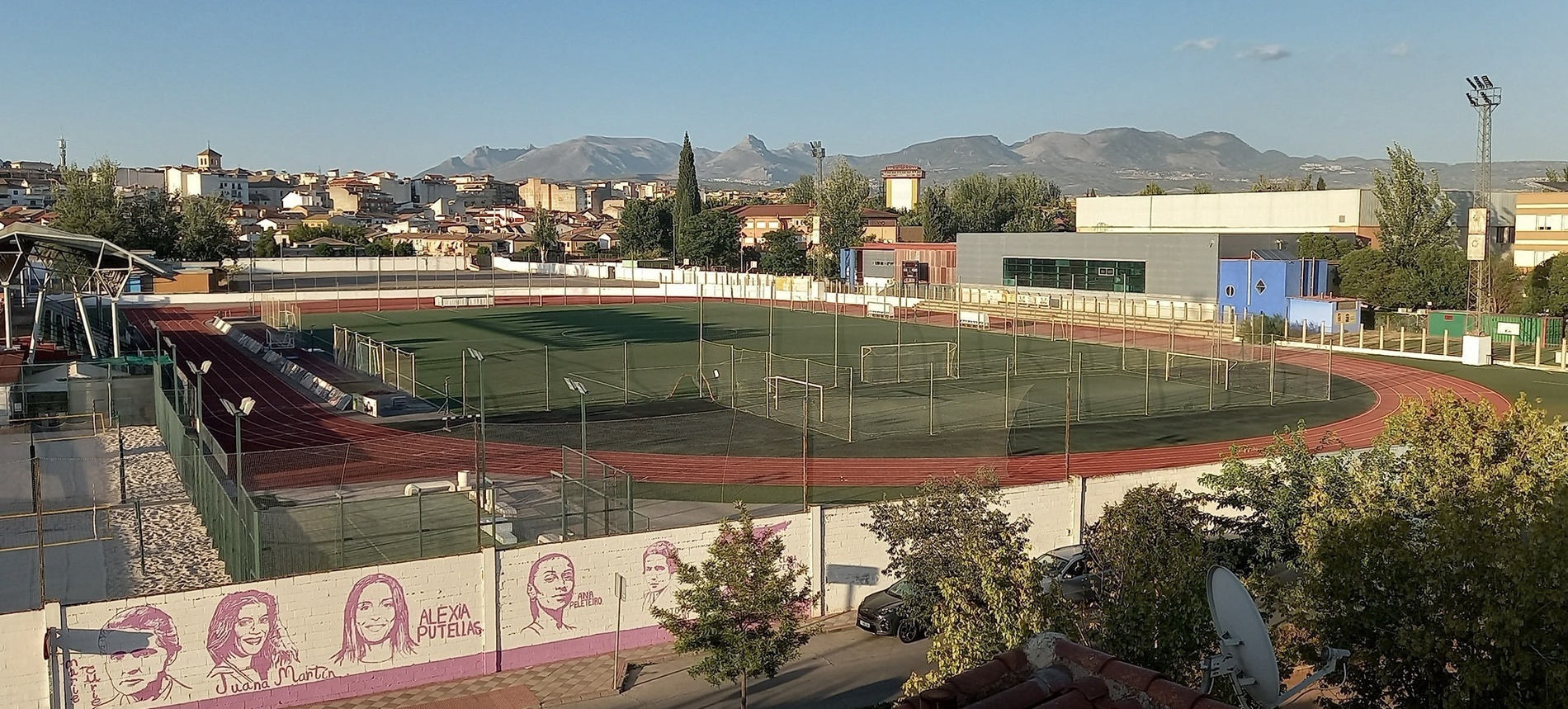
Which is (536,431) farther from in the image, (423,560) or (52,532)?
(423,560)

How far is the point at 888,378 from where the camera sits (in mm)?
43125

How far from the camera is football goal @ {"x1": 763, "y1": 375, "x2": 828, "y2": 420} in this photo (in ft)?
115

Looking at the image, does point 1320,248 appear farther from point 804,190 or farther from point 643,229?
point 804,190

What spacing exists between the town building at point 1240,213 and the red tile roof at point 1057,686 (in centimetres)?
7093

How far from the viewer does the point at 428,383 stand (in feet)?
142

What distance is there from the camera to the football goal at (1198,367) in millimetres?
40688

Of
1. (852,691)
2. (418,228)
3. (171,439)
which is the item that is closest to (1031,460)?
(852,691)

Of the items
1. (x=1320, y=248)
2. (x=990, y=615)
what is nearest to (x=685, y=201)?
(x=1320, y=248)

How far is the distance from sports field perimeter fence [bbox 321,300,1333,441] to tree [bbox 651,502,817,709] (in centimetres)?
1203

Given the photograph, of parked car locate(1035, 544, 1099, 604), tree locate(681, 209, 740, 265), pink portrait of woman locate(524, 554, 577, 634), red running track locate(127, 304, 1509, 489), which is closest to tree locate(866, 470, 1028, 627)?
parked car locate(1035, 544, 1099, 604)

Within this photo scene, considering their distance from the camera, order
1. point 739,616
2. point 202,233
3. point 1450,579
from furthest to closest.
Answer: point 202,233 < point 739,616 < point 1450,579

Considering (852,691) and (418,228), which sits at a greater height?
(418,228)

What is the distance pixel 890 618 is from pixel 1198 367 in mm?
27868

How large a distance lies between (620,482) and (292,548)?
21.4ft
